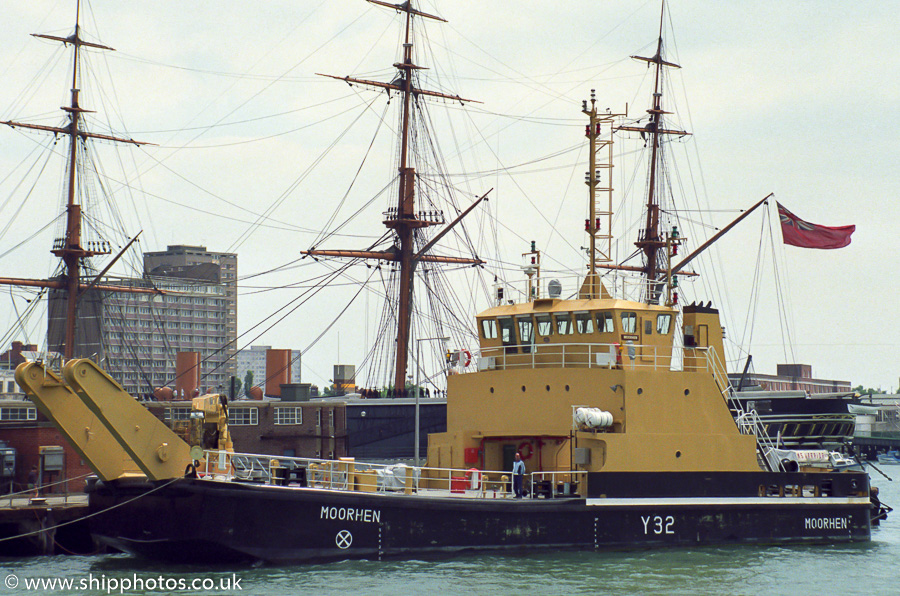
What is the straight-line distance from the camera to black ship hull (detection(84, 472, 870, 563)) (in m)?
21.7

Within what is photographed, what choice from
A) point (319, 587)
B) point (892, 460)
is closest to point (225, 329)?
point (892, 460)

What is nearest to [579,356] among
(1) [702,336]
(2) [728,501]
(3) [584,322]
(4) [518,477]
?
(3) [584,322]

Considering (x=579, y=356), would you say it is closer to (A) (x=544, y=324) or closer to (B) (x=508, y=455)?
(A) (x=544, y=324)

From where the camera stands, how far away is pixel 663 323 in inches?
1062

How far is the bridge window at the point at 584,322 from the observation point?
2641 centimetres

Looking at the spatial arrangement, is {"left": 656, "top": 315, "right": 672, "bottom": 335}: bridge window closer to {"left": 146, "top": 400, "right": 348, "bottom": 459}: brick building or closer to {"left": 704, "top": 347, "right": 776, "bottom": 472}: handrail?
{"left": 704, "top": 347, "right": 776, "bottom": 472}: handrail

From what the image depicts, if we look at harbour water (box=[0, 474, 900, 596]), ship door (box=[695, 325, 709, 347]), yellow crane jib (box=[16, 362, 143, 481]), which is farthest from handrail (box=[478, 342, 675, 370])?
yellow crane jib (box=[16, 362, 143, 481])

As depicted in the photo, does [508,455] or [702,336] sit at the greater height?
[702,336]

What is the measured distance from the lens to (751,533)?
26188mm

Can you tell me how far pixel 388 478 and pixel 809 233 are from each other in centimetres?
1848

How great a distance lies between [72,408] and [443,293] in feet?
111

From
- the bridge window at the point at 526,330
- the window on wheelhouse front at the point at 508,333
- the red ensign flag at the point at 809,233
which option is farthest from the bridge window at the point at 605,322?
the red ensign flag at the point at 809,233

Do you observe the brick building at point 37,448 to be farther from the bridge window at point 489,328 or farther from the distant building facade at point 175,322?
the distant building facade at point 175,322

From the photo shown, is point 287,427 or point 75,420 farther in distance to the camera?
point 287,427
